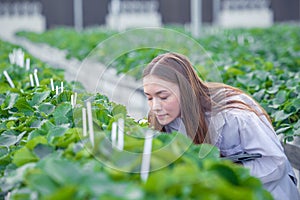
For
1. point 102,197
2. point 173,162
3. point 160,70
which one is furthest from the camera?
point 160,70

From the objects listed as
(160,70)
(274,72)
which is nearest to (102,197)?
(160,70)

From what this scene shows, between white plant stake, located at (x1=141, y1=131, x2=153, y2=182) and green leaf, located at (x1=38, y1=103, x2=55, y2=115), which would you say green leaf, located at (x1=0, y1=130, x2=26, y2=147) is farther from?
white plant stake, located at (x1=141, y1=131, x2=153, y2=182)

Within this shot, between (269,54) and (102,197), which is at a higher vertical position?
(102,197)

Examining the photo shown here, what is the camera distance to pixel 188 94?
3.36 meters

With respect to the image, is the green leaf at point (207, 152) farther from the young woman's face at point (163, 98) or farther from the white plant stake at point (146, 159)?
the young woman's face at point (163, 98)

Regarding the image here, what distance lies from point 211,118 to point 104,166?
47.9 inches

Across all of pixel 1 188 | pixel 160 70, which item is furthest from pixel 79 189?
pixel 160 70

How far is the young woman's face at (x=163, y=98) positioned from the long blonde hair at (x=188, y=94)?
0.03 m

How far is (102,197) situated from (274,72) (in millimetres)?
4547

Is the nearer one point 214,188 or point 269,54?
point 214,188

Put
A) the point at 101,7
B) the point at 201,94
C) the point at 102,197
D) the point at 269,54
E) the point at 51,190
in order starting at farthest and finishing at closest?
the point at 101,7 → the point at 269,54 → the point at 201,94 → the point at 51,190 → the point at 102,197

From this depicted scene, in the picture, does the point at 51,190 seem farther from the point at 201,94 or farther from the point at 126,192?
the point at 201,94

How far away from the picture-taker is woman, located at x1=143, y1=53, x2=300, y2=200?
128 inches

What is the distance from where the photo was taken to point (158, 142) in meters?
2.51
